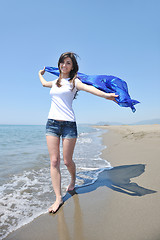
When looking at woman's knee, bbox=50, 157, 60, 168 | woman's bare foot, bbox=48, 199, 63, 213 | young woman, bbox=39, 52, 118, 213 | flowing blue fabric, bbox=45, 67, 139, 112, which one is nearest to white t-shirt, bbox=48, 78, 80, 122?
young woman, bbox=39, 52, 118, 213

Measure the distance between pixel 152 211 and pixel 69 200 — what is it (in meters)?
1.24

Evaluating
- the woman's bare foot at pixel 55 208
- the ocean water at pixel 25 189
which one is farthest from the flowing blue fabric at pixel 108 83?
the woman's bare foot at pixel 55 208

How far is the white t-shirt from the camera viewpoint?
8.93 ft

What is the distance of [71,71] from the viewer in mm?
2949

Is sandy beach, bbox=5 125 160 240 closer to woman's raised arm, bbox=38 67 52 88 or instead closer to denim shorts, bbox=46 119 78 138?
denim shorts, bbox=46 119 78 138

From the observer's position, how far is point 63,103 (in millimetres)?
2742

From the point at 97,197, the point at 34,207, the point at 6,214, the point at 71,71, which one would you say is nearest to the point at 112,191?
the point at 97,197

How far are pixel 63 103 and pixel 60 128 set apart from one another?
0.41 metres

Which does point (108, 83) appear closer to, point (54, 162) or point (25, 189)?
point (54, 162)

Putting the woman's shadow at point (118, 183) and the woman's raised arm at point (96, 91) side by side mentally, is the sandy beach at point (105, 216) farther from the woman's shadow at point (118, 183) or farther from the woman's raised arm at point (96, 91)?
the woman's raised arm at point (96, 91)

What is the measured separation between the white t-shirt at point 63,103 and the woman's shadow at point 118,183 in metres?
1.37

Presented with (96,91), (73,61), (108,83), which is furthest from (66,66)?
(108,83)

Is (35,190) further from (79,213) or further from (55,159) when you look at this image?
(79,213)

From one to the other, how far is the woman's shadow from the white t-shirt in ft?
4.50
